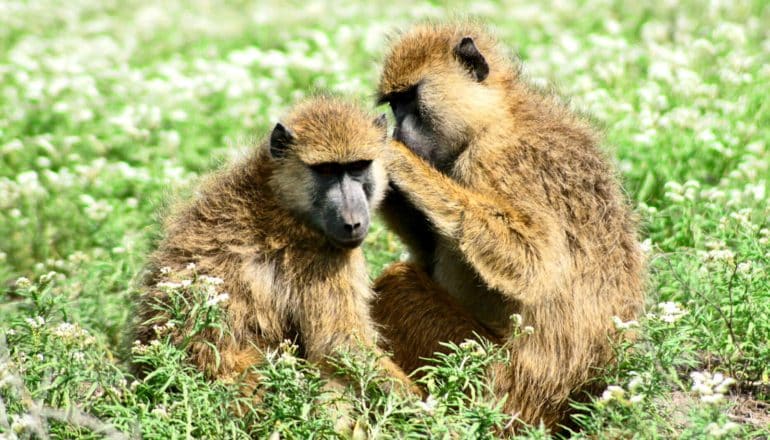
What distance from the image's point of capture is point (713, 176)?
8.50 metres

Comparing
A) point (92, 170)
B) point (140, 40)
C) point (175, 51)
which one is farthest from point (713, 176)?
point (140, 40)

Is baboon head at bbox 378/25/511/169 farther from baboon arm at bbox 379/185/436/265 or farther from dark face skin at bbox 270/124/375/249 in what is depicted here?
dark face skin at bbox 270/124/375/249

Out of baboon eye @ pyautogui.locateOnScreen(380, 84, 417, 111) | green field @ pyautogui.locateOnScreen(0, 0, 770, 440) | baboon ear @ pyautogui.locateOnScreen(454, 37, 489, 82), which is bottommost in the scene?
green field @ pyautogui.locateOnScreen(0, 0, 770, 440)

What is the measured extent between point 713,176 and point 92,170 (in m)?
5.38

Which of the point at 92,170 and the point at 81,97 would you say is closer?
the point at 92,170

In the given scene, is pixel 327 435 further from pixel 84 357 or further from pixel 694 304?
pixel 694 304

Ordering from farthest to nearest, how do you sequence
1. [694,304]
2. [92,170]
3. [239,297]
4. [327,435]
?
[92,170], [694,304], [239,297], [327,435]

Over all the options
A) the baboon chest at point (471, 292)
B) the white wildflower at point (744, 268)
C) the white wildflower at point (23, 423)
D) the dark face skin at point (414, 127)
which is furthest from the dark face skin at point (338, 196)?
the white wildflower at point (744, 268)

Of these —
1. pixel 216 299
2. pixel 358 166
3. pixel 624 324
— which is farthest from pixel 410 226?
pixel 216 299

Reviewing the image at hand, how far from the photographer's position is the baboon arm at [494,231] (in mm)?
5738

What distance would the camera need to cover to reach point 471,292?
20.4ft

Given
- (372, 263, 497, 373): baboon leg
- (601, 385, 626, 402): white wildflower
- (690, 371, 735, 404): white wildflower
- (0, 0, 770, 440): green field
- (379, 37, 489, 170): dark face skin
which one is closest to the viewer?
(690, 371, 735, 404): white wildflower

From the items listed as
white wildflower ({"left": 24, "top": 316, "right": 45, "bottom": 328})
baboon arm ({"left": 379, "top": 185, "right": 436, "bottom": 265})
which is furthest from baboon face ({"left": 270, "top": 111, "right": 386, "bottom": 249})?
white wildflower ({"left": 24, "top": 316, "right": 45, "bottom": 328})

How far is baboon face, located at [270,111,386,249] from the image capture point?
18.2ft
